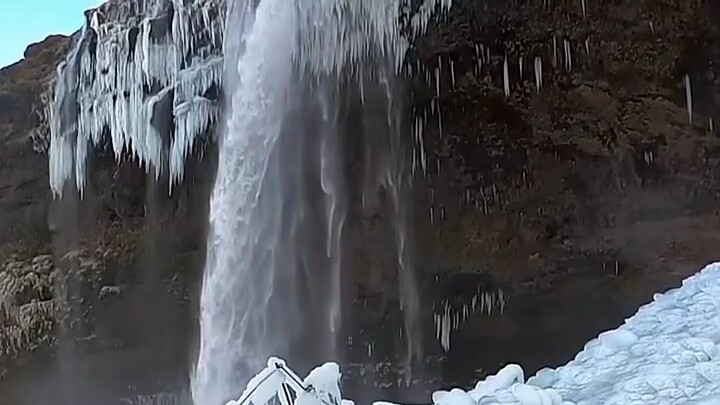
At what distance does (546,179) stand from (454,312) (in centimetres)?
158

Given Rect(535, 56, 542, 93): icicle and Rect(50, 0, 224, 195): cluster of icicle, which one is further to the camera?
Rect(50, 0, 224, 195): cluster of icicle

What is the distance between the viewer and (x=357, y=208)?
23.6 ft

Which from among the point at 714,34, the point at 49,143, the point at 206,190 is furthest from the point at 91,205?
the point at 714,34

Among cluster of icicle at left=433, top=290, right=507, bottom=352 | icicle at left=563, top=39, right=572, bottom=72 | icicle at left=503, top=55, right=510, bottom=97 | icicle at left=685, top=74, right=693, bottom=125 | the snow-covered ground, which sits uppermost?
icicle at left=563, top=39, right=572, bottom=72

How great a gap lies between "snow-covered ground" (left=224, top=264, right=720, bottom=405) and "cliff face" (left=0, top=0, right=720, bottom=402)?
17.0 ft

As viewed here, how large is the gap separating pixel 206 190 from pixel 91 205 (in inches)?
54.2

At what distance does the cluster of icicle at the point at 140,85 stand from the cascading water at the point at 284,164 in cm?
27

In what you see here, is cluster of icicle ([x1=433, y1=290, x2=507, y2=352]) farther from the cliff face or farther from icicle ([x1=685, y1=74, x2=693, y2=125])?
icicle ([x1=685, y1=74, x2=693, y2=125])

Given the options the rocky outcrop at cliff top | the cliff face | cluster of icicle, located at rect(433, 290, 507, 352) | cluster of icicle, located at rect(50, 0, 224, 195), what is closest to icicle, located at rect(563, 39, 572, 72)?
→ the cliff face

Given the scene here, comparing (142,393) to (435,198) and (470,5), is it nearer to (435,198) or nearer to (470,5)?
(435,198)

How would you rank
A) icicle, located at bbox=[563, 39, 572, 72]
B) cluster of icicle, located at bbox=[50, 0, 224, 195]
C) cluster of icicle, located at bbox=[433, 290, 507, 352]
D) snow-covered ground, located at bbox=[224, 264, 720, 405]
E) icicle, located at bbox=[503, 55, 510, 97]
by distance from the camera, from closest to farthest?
snow-covered ground, located at bbox=[224, 264, 720, 405] < icicle, located at bbox=[563, 39, 572, 72] < icicle, located at bbox=[503, 55, 510, 97] < cluster of icicle, located at bbox=[50, 0, 224, 195] < cluster of icicle, located at bbox=[433, 290, 507, 352]

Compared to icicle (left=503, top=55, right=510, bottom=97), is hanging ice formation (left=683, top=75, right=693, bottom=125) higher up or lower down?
lower down

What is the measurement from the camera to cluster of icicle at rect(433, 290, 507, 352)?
725cm

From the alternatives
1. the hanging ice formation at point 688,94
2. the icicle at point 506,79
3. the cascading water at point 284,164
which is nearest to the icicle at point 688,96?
the hanging ice formation at point 688,94
